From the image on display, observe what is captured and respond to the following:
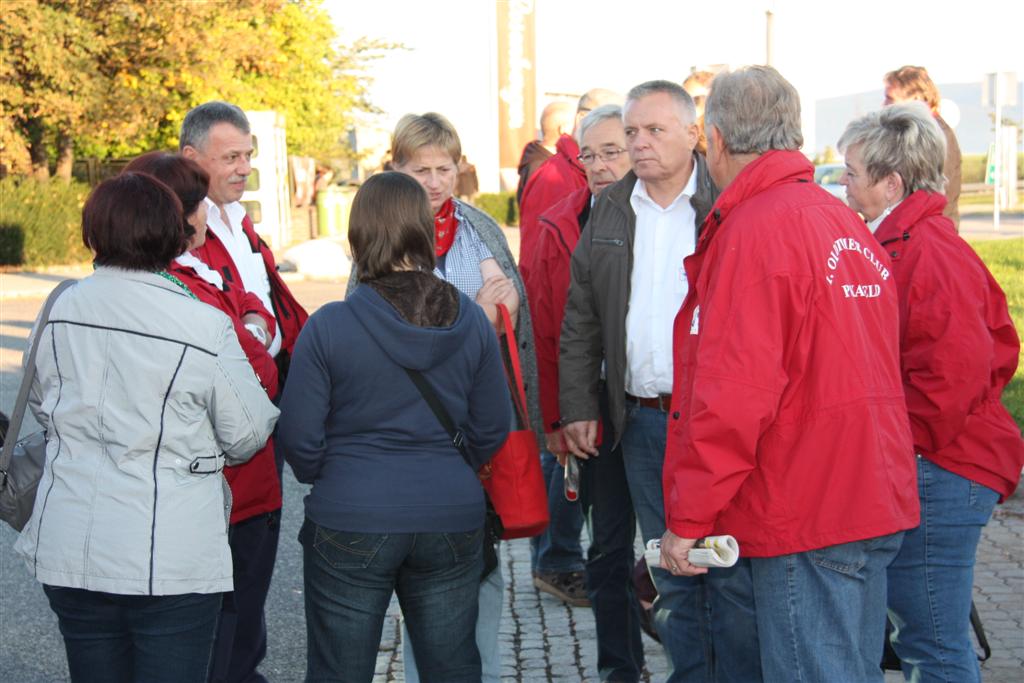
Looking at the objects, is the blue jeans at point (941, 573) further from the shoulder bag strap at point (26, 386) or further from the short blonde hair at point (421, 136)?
the shoulder bag strap at point (26, 386)

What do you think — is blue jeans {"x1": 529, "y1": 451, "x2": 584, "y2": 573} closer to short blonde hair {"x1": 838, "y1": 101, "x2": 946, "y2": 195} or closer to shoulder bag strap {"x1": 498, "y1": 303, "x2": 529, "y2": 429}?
shoulder bag strap {"x1": 498, "y1": 303, "x2": 529, "y2": 429}

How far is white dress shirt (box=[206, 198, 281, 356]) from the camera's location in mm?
4176

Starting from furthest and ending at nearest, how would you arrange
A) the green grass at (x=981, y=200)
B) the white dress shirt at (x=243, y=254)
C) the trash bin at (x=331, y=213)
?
the green grass at (x=981, y=200) < the trash bin at (x=331, y=213) < the white dress shirt at (x=243, y=254)

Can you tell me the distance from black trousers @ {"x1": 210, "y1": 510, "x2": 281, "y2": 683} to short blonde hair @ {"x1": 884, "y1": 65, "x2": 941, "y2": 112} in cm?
365

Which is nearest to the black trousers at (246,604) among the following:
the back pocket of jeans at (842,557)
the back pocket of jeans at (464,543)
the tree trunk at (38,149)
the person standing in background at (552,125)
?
the back pocket of jeans at (464,543)

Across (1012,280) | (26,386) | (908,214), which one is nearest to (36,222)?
(1012,280)

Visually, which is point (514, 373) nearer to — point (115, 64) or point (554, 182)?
point (554, 182)

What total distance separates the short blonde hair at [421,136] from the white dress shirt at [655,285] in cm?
66

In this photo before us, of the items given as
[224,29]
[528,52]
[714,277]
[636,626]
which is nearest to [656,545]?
[714,277]

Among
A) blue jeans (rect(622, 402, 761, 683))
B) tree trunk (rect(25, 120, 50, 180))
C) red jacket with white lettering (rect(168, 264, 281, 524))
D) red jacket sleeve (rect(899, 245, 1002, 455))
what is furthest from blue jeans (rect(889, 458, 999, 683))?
tree trunk (rect(25, 120, 50, 180))

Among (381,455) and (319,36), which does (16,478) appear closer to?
(381,455)

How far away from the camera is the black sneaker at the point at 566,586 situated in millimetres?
5543

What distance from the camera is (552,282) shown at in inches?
183

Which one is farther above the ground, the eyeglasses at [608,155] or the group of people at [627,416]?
the eyeglasses at [608,155]
